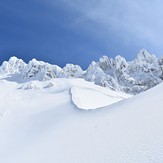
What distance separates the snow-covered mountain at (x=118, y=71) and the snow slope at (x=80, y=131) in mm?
35757

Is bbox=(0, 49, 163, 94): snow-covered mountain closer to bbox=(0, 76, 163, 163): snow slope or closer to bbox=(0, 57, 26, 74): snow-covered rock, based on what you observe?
bbox=(0, 57, 26, 74): snow-covered rock

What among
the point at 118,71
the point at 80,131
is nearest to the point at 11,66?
the point at 118,71

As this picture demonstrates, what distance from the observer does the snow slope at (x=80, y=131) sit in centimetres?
662

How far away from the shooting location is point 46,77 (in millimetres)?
54062

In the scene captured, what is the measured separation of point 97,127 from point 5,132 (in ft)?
19.0

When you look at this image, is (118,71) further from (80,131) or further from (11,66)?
(80,131)

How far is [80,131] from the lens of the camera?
10.4m

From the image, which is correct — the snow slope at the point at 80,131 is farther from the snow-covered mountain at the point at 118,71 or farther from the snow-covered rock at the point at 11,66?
the snow-covered rock at the point at 11,66

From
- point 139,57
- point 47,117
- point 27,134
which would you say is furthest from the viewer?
point 139,57

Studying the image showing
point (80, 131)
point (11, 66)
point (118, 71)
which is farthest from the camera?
point (11, 66)

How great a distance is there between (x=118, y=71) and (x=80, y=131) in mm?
50978

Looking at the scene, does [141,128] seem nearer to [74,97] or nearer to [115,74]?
[74,97]

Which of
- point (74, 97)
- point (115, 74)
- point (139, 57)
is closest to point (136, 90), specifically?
point (115, 74)

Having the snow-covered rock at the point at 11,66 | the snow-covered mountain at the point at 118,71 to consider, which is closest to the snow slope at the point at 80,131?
the snow-covered mountain at the point at 118,71
